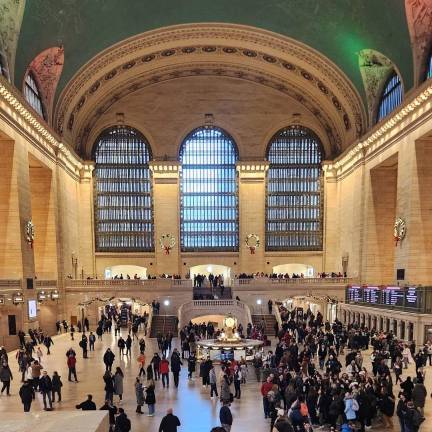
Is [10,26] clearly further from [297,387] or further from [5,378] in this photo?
[297,387]

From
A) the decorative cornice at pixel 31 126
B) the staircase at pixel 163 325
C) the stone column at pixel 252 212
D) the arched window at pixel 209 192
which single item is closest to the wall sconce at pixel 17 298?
the staircase at pixel 163 325

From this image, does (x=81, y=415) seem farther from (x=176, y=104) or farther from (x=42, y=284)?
(x=176, y=104)

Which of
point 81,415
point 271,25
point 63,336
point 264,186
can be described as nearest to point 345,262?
point 264,186

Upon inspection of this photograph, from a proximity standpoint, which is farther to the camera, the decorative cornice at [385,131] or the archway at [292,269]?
the archway at [292,269]

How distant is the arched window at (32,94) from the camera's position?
26.0 m

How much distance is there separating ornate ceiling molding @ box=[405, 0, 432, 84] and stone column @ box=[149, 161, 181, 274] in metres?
18.1

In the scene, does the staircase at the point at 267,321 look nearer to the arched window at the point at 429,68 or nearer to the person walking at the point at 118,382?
the arched window at the point at 429,68

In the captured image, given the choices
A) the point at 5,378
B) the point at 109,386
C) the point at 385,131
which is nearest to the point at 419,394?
the point at 109,386

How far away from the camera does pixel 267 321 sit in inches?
1105

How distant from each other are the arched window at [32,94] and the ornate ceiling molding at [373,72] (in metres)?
16.8

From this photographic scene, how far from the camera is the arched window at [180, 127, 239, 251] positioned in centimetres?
3734

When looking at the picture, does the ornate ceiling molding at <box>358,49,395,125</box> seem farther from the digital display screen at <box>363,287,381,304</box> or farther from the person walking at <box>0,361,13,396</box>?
the person walking at <box>0,361,13,396</box>

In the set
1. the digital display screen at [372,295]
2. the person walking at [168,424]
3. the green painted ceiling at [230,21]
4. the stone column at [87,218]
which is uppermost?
the green painted ceiling at [230,21]

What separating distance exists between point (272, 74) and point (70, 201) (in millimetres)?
15535
